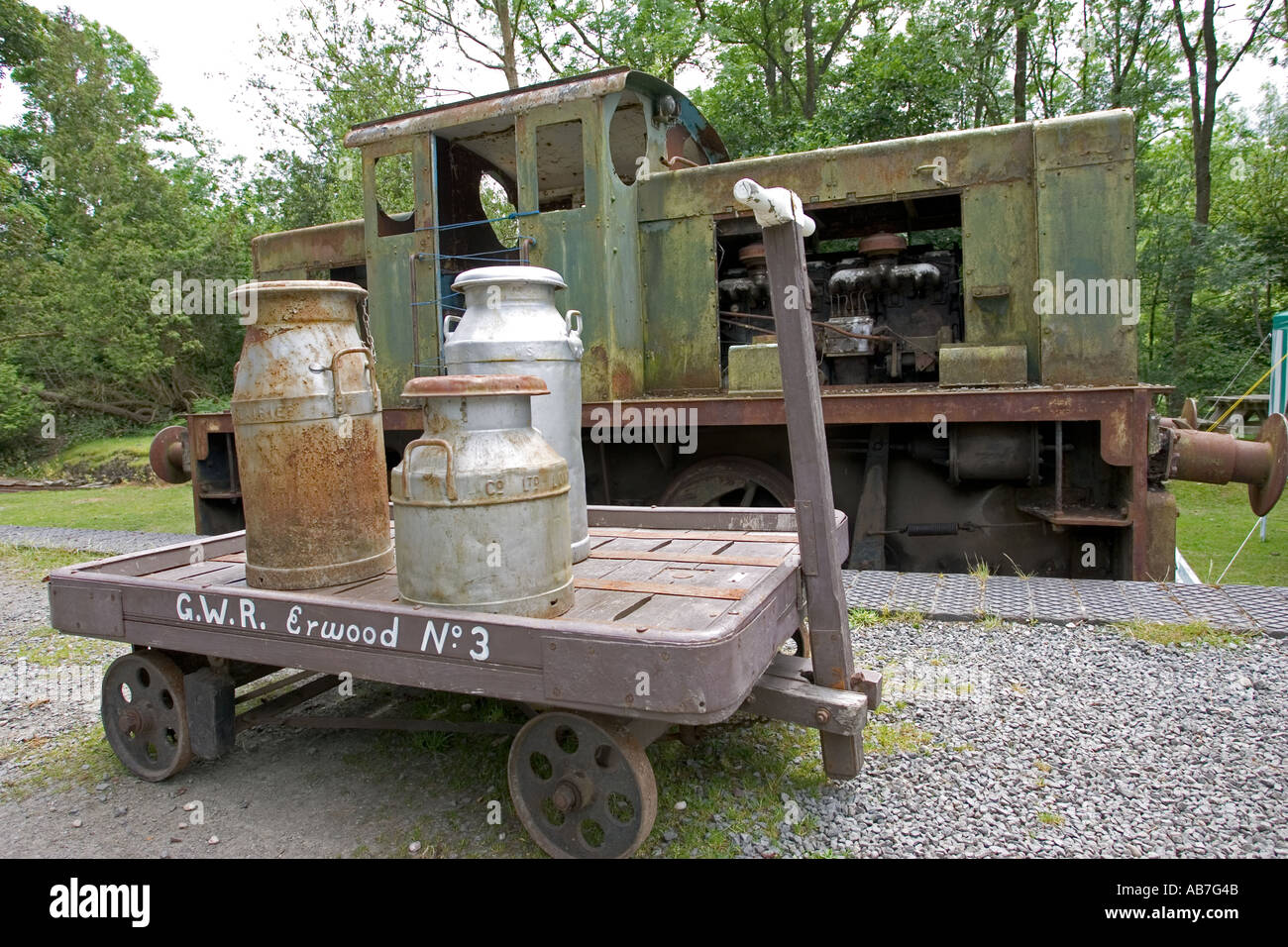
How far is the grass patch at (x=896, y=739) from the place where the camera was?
299 cm

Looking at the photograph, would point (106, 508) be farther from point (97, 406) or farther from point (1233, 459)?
point (1233, 459)

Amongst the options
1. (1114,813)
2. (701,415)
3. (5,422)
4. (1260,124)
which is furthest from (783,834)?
(1260,124)

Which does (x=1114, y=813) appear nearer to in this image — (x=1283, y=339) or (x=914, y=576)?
(x=914, y=576)

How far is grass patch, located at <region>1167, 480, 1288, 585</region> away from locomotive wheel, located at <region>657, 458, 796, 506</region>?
147 inches

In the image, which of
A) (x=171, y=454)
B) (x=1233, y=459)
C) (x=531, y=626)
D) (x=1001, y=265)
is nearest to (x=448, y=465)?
(x=531, y=626)

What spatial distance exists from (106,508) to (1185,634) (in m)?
12.7

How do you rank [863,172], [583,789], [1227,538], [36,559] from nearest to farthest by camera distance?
[583,789] → [863,172] → [36,559] → [1227,538]

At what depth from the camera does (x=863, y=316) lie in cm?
619

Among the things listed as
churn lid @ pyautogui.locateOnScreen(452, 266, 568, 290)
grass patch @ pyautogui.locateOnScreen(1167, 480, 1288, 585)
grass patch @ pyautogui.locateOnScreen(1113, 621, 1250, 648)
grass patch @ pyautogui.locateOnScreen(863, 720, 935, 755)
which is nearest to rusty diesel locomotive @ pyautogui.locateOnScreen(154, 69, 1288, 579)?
grass patch @ pyautogui.locateOnScreen(1113, 621, 1250, 648)

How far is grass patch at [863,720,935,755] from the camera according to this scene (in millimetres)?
2990

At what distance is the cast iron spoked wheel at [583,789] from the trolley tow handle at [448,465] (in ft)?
2.25

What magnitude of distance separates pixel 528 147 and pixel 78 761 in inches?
179

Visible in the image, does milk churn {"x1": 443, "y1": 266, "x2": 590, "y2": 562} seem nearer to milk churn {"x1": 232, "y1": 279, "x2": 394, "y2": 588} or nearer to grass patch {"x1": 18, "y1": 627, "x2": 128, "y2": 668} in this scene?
milk churn {"x1": 232, "y1": 279, "x2": 394, "y2": 588}

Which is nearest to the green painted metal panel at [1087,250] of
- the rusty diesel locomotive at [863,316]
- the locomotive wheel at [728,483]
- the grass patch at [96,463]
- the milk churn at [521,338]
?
the rusty diesel locomotive at [863,316]
